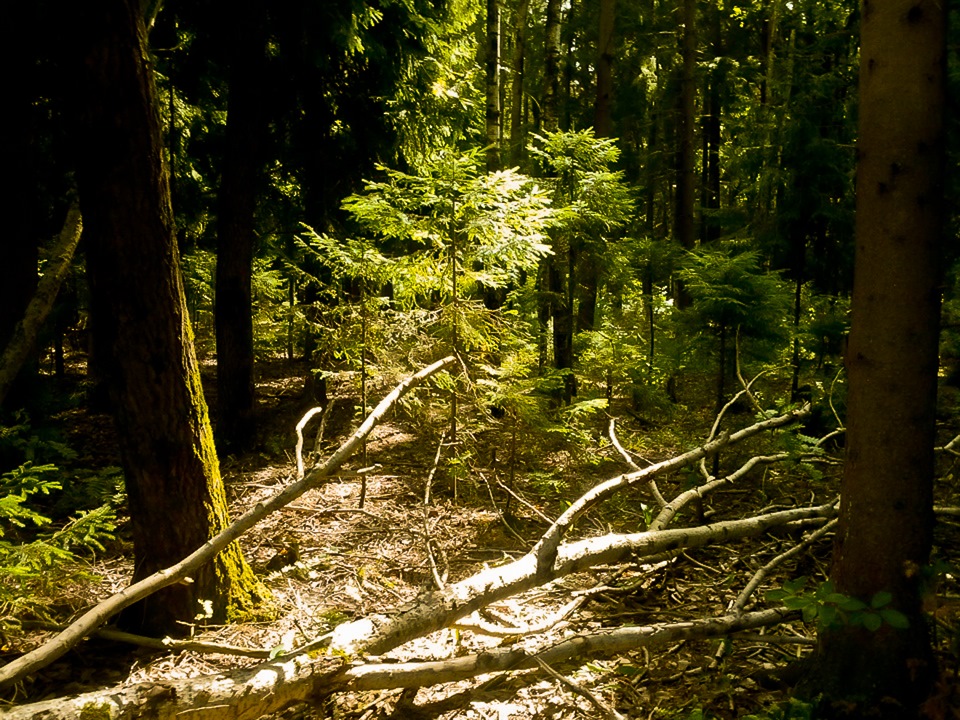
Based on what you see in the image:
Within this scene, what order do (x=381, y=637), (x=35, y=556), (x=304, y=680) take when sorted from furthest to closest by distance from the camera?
(x=35, y=556) < (x=381, y=637) < (x=304, y=680)

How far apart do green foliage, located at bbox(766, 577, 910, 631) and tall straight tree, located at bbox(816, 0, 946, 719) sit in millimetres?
63

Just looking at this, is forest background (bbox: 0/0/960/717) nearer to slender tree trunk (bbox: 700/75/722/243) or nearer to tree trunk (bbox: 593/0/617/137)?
tree trunk (bbox: 593/0/617/137)

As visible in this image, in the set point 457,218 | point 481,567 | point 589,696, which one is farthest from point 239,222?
point 589,696

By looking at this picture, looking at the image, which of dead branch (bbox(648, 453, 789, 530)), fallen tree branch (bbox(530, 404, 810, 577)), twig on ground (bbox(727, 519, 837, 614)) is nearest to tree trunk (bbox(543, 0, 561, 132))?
fallen tree branch (bbox(530, 404, 810, 577))

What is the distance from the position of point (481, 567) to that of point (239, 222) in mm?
Answer: 6158

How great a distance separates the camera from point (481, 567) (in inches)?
211

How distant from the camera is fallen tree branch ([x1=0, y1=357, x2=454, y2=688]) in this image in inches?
125

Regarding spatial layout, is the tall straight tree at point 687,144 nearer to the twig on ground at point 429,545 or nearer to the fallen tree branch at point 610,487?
the fallen tree branch at point 610,487

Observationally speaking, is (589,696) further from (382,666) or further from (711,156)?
(711,156)

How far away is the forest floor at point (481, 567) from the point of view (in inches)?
138

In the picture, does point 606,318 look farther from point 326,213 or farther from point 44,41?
point 44,41

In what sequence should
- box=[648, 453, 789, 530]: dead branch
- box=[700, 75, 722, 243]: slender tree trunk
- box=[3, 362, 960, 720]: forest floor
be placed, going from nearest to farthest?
box=[3, 362, 960, 720]: forest floor → box=[648, 453, 789, 530]: dead branch → box=[700, 75, 722, 243]: slender tree trunk

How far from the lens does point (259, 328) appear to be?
13398mm

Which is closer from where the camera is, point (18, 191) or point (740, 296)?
point (740, 296)
